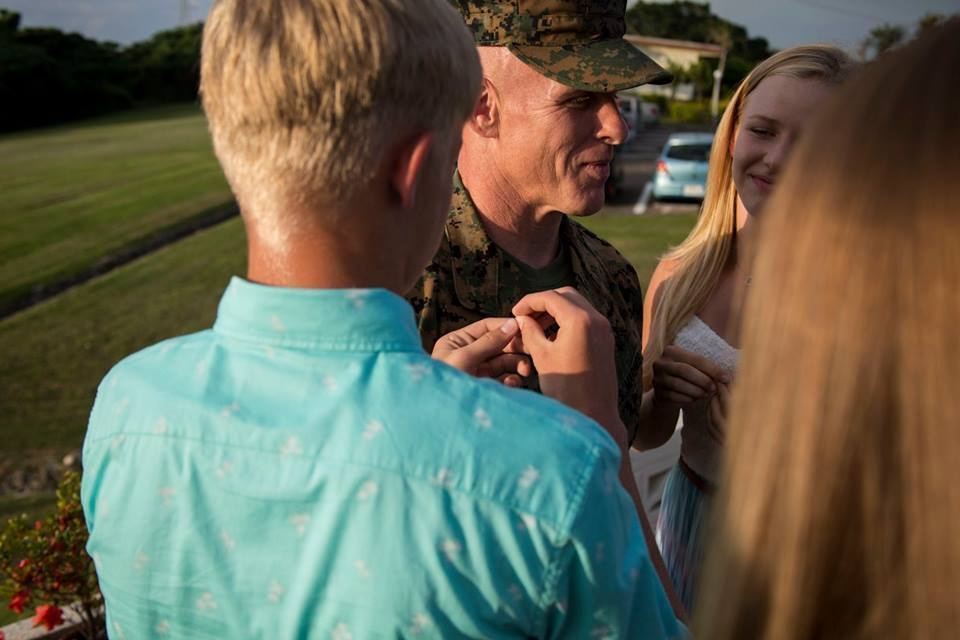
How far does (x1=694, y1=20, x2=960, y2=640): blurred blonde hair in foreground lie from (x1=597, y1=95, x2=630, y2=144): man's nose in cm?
146

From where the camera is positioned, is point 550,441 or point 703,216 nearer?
point 550,441

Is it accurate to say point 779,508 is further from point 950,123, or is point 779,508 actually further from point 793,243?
point 950,123

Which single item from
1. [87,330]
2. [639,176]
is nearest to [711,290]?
[87,330]

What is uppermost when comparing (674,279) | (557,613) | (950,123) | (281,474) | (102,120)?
(950,123)

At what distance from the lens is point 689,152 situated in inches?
788

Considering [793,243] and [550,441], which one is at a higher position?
[793,243]

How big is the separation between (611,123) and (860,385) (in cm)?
166

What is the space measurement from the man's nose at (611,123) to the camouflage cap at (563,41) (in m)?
0.13

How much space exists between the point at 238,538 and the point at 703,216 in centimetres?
240

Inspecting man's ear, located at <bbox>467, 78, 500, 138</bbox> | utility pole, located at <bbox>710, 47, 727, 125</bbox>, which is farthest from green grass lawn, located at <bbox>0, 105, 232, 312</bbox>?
utility pole, located at <bbox>710, 47, 727, 125</bbox>

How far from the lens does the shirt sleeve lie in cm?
111


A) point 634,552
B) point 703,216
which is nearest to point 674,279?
point 703,216

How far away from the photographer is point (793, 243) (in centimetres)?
100

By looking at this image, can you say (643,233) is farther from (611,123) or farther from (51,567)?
(611,123)
